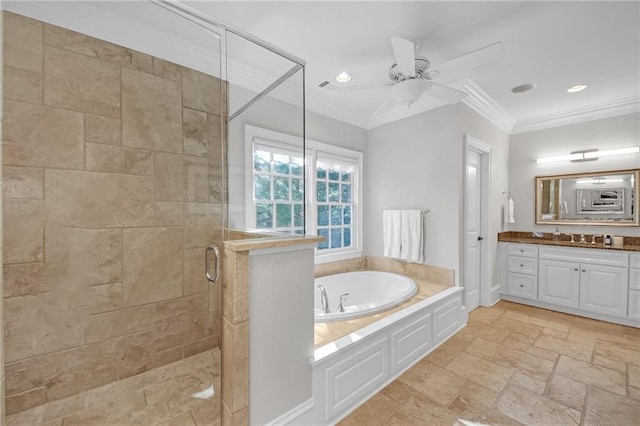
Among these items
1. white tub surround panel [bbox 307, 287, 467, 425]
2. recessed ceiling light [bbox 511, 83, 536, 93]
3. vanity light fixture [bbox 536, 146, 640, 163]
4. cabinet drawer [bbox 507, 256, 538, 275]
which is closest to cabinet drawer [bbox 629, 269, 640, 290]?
cabinet drawer [bbox 507, 256, 538, 275]

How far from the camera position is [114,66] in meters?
1.88

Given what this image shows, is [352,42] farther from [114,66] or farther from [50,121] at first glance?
[50,121]

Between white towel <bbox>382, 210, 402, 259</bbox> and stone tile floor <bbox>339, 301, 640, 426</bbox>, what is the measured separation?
1108 millimetres

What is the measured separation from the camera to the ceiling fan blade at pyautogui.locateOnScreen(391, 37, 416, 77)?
1.66 metres

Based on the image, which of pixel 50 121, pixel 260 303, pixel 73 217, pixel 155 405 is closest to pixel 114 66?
pixel 50 121

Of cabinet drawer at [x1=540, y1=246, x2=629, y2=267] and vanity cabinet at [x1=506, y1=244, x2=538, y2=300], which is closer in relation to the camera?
cabinet drawer at [x1=540, y1=246, x2=629, y2=267]

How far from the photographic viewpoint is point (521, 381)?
2066 millimetres

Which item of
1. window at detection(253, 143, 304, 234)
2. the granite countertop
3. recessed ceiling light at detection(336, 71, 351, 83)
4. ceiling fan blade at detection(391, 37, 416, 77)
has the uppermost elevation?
recessed ceiling light at detection(336, 71, 351, 83)

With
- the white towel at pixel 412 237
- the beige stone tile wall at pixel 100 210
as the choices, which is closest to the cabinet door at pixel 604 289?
the white towel at pixel 412 237

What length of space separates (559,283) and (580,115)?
2156 millimetres

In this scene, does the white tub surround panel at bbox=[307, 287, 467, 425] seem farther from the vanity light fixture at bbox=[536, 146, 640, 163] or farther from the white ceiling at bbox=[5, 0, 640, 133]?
the vanity light fixture at bbox=[536, 146, 640, 163]

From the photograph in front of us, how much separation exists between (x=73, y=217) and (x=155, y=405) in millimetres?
1320

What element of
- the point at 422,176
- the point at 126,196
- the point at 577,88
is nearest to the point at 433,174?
the point at 422,176

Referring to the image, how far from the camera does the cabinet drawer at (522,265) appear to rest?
11.7ft
